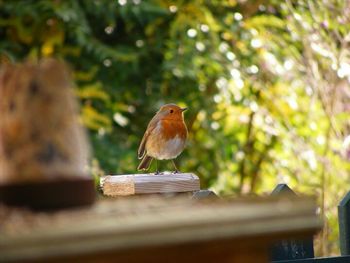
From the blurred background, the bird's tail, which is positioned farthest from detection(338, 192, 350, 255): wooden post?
the blurred background

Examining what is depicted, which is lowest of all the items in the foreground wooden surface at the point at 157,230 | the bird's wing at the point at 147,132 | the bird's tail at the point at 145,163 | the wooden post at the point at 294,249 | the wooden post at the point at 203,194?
the wooden post at the point at 294,249

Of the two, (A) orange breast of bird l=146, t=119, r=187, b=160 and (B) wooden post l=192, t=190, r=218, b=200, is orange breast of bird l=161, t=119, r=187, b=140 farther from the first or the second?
(B) wooden post l=192, t=190, r=218, b=200

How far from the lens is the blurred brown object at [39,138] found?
1.43 m

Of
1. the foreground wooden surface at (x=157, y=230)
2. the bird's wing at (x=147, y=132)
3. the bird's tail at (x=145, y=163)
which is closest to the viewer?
the foreground wooden surface at (x=157, y=230)

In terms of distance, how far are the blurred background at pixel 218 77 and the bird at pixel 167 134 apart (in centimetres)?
251

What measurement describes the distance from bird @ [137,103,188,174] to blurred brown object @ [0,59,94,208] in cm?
201

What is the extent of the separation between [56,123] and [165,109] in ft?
6.95

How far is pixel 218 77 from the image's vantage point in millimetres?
6926

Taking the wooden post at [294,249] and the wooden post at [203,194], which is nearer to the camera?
the wooden post at [203,194]

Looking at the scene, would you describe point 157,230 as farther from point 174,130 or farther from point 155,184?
point 174,130

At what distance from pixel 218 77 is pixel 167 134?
347 cm

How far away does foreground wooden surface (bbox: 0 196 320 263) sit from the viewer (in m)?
1.24

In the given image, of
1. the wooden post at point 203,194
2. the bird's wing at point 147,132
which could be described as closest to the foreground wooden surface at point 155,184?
the wooden post at point 203,194

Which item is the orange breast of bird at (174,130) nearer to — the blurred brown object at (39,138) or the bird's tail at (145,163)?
the bird's tail at (145,163)
